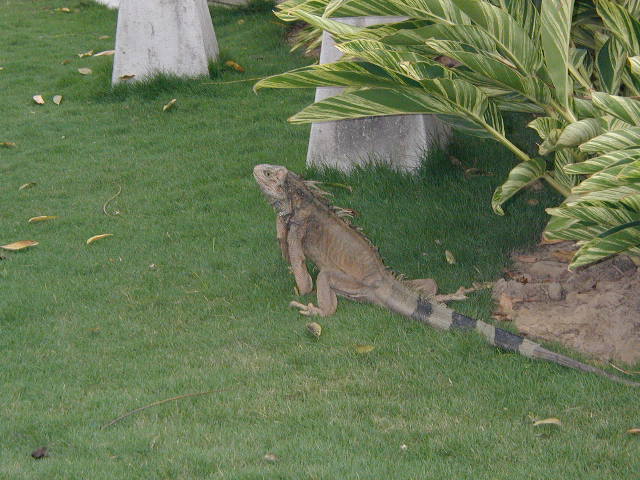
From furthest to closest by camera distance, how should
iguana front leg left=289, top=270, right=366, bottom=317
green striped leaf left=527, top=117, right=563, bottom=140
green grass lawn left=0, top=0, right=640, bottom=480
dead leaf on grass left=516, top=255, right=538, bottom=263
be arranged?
dead leaf on grass left=516, top=255, right=538, bottom=263 < iguana front leg left=289, top=270, right=366, bottom=317 < green striped leaf left=527, top=117, right=563, bottom=140 < green grass lawn left=0, top=0, right=640, bottom=480

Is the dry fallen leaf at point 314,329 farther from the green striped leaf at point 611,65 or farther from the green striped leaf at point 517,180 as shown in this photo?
the green striped leaf at point 611,65

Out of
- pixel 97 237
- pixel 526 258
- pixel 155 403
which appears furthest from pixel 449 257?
pixel 97 237

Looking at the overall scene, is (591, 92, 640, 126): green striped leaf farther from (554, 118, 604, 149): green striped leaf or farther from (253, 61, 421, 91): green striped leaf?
(253, 61, 421, 91): green striped leaf

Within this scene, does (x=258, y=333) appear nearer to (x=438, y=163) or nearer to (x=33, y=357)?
(x=33, y=357)

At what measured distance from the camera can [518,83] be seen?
418 cm

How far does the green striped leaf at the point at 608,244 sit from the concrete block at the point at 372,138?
2.77 m

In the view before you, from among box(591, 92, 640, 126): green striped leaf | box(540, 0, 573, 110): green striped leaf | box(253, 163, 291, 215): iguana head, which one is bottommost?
box(253, 163, 291, 215): iguana head

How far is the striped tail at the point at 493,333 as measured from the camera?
3969 mm

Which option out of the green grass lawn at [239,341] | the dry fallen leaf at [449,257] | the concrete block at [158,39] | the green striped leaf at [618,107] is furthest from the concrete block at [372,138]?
the concrete block at [158,39]

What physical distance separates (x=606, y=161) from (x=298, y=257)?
1.97 metres

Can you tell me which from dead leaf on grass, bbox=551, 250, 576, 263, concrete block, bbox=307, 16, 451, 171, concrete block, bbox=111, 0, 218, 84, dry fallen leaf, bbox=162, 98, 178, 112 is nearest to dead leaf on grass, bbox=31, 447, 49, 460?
dead leaf on grass, bbox=551, 250, 576, 263

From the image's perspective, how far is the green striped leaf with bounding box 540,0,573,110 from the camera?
12.9 ft

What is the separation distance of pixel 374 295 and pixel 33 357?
1.90 metres

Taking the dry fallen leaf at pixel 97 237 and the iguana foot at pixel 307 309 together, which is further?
the dry fallen leaf at pixel 97 237
